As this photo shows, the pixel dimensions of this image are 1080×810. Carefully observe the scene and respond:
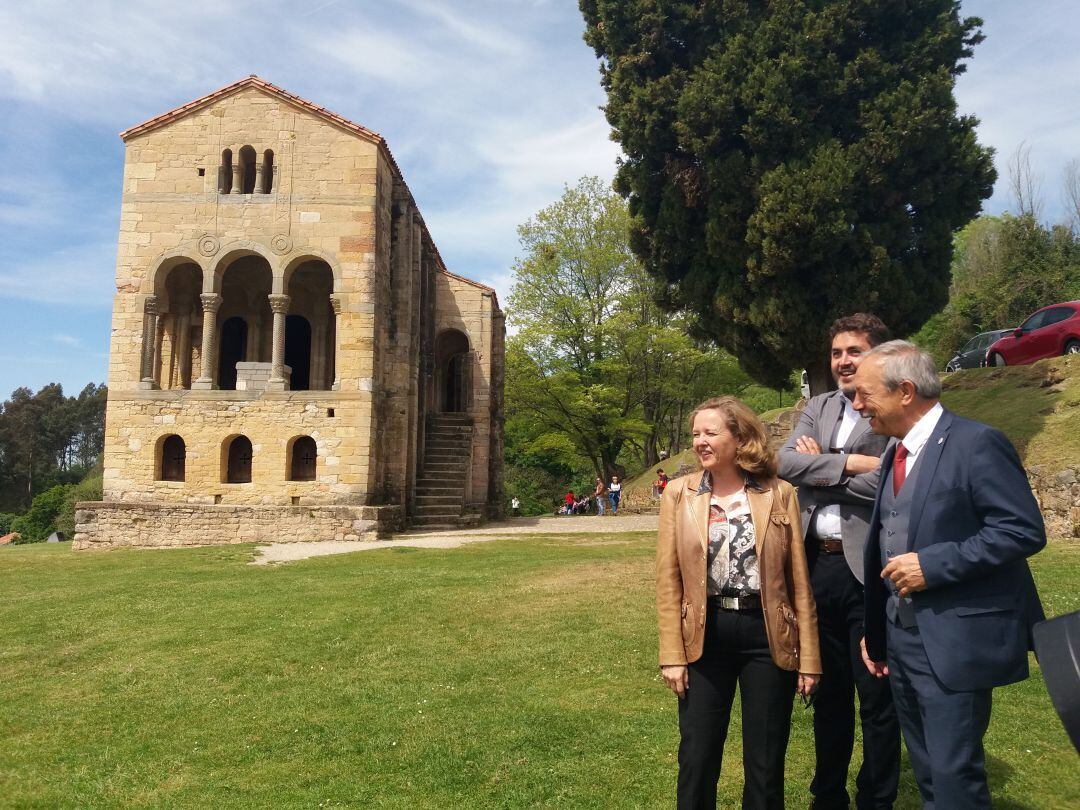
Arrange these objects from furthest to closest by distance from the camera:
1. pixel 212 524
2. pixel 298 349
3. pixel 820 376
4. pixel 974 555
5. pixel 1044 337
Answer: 1. pixel 298 349
2. pixel 212 524
3. pixel 820 376
4. pixel 1044 337
5. pixel 974 555

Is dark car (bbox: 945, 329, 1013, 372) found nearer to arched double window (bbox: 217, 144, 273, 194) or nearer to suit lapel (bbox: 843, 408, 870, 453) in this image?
arched double window (bbox: 217, 144, 273, 194)

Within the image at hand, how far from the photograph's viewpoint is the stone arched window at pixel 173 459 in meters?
20.1

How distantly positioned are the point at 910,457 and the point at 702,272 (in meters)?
15.9

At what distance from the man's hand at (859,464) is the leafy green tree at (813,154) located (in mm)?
13452

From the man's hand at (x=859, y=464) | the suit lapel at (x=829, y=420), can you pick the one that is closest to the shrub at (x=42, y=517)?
the suit lapel at (x=829, y=420)

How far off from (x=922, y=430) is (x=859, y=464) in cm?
59

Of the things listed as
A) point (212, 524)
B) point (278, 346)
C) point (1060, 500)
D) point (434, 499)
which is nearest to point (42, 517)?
point (212, 524)

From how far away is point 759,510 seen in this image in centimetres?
342

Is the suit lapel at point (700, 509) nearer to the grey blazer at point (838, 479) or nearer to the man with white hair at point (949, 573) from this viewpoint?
the grey blazer at point (838, 479)

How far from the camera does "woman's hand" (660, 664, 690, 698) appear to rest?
3.36m

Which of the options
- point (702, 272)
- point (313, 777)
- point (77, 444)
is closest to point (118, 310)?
point (702, 272)

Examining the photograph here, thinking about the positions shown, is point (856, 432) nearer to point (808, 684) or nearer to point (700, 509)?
point (700, 509)

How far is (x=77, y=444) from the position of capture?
244 ft

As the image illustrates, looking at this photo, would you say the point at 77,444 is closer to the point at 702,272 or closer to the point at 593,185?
the point at 593,185
